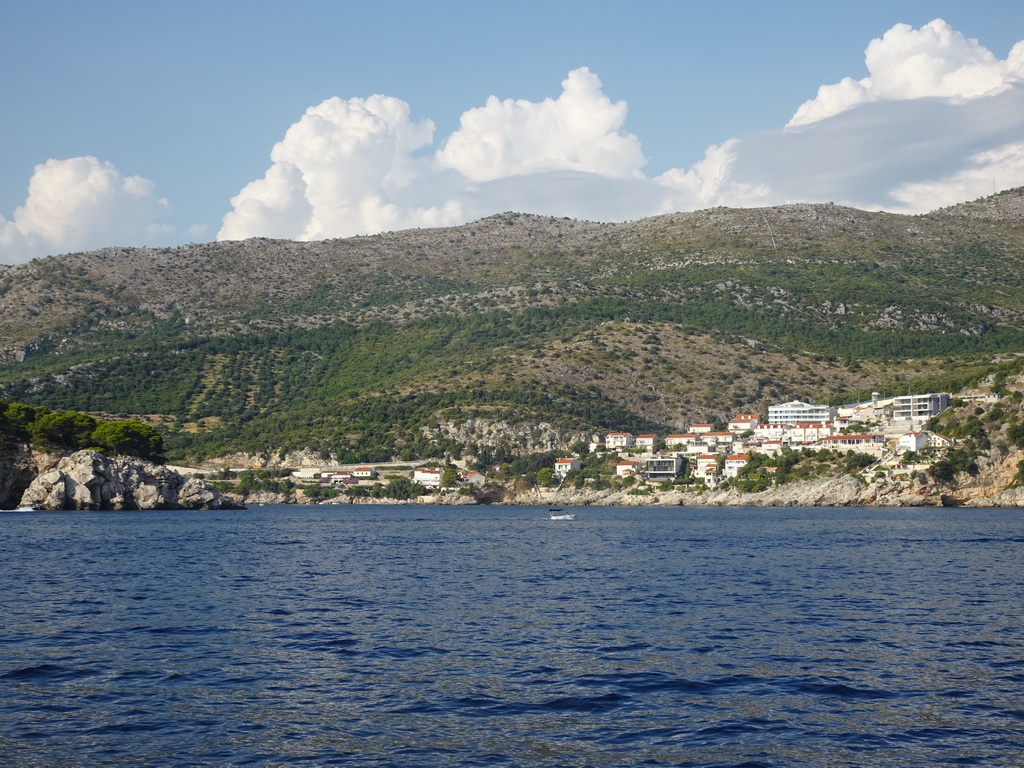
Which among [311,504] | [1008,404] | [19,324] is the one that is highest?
[19,324]

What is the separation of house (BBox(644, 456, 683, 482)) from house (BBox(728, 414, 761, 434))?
1709cm

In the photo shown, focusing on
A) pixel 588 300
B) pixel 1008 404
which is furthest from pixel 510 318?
pixel 1008 404

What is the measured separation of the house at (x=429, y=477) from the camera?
134 metres

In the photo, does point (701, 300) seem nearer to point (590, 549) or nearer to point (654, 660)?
point (590, 549)

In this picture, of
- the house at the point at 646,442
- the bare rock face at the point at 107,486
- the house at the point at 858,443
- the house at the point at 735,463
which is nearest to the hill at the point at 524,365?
the house at the point at 646,442

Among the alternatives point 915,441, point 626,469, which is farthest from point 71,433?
point 915,441

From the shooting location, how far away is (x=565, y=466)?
134 metres

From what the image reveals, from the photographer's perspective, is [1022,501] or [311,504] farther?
[311,504]

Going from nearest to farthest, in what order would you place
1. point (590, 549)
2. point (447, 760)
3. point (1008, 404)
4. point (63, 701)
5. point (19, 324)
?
point (447, 760)
point (63, 701)
point (590, 549)
point (1008, 404)
point (19, 324)

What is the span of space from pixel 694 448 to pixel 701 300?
67.5 metres

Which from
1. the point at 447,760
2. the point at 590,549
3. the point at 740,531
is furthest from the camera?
the point at 740,531

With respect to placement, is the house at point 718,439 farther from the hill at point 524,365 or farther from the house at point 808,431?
the hill at point 524,365

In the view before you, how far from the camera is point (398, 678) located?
2052cm

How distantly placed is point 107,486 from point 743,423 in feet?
296
